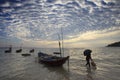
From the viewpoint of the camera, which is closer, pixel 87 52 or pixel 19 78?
pixel 19 78

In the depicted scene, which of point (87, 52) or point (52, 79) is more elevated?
point (87, 52)

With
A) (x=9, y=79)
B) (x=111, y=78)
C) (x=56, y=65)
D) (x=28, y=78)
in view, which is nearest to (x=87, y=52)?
(x=56, y=65)

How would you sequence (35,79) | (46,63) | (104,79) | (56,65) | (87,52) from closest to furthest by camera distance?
(104,79), (35,79), (87,52), (56,65), (46,63)

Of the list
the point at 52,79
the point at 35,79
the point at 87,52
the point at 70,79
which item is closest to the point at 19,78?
the point at 35,79

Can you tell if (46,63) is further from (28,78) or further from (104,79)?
(104,79)

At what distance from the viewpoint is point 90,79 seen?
590 inches

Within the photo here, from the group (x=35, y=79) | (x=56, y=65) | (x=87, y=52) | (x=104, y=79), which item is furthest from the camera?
(x=56, y=65)

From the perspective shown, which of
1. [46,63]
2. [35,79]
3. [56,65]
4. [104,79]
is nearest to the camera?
[104,79]

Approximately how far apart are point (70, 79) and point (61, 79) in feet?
3.33

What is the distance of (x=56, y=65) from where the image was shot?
2469cm

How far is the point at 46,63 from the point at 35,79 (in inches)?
426

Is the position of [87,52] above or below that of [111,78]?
above

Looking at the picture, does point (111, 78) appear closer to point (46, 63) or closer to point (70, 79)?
point (70, 79)

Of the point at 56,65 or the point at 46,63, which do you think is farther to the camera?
the point at 46,63
